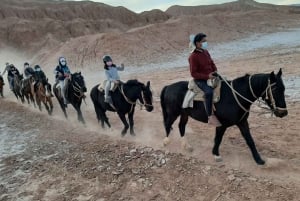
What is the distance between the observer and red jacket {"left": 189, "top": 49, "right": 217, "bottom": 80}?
7.81 m

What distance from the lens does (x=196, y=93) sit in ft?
26.5

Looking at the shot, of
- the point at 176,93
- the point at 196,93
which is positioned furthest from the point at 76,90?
the point at 196,93

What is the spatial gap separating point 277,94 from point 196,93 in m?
1.93

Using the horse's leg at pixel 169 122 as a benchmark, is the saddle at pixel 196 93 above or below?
above

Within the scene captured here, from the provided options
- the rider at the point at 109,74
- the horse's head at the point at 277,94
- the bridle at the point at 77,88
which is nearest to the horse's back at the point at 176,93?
the horse's head at the point at 277,94

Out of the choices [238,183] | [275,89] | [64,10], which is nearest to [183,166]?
[238,183]

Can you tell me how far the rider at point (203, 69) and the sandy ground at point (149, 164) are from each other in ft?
4.01

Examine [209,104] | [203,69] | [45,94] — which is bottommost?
[45,94]

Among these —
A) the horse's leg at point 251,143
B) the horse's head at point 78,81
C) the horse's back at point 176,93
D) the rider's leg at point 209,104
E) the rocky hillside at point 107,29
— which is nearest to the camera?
the horse's leg at point 251,143

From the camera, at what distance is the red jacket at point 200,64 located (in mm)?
7809

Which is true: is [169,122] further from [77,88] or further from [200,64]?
[77,88]

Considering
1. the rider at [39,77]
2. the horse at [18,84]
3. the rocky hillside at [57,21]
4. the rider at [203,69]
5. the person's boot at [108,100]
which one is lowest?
the horse at [18,84]

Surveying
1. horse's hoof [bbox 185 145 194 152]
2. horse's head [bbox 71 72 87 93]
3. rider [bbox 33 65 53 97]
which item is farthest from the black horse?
rider [bbox 33 65 53 97]

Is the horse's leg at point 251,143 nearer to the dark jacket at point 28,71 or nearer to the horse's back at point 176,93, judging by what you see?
the horse's back at point 176,93
